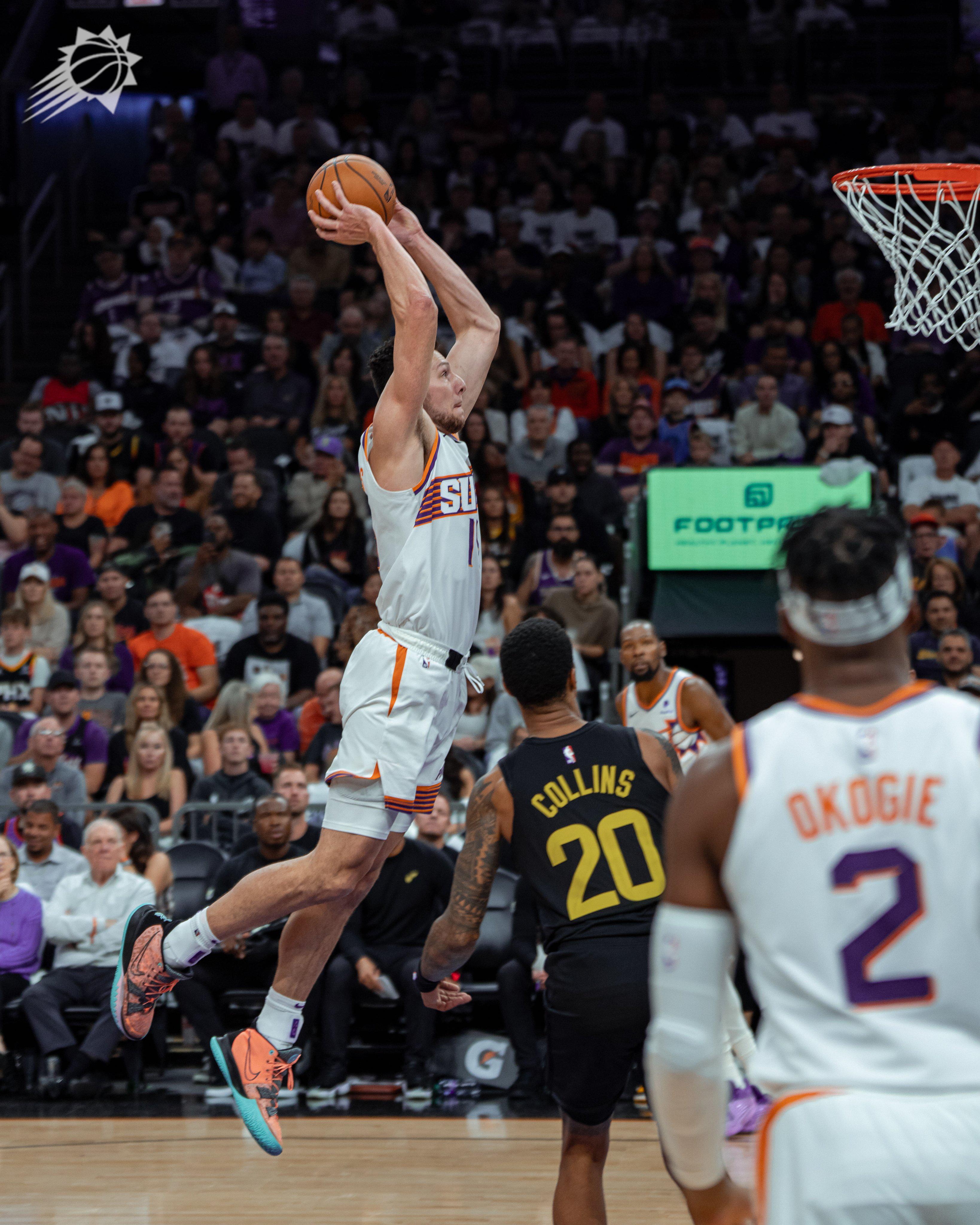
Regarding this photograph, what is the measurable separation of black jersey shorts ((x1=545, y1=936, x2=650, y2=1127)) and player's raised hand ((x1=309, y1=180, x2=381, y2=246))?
2355 millimetres

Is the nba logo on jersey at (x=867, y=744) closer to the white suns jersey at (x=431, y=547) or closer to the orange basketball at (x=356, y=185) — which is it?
the white suns jersey at (x=431, y=547)

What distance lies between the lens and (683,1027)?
2494 mm

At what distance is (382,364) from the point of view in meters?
5.38

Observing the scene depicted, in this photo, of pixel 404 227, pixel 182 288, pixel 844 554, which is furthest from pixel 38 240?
pixel 844 554

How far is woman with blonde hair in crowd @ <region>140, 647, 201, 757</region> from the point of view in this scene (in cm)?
1052

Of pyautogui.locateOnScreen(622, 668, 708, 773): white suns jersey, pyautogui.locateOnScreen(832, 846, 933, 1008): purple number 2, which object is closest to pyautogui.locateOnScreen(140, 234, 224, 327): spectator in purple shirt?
pyautogui.locateOnScreen(622, 668, 708, 773): white suns jersey

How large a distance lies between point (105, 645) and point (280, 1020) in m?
6.12

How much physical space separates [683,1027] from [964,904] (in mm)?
490

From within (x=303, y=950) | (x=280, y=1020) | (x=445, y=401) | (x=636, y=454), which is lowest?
(x=280, y=1020)

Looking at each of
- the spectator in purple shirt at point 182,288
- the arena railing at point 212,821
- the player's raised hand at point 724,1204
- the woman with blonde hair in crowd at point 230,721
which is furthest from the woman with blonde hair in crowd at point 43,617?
the player's raised hand at point 724,1204

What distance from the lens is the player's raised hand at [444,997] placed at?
4836mm

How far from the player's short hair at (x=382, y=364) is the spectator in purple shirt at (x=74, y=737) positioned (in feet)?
18.8

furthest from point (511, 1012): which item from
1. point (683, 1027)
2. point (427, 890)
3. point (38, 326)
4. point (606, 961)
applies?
point (38, 326)

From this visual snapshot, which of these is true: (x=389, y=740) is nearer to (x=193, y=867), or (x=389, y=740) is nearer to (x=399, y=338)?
(x=399, y=338)
